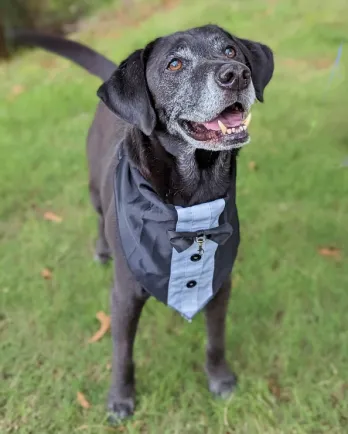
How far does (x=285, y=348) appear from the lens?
115 inches

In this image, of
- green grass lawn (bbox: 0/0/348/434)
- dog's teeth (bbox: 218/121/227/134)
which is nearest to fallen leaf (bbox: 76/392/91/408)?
green grass lawn (bbox: 0/0/348/434)

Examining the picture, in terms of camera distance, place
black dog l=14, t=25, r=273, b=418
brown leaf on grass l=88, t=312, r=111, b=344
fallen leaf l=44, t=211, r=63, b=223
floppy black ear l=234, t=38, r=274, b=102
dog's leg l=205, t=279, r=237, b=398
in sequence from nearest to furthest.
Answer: black dog l=14, t=25, r=273, b=418, floppy black ear l=234, t=38, r=274, b=102, dog's leg l=205, t=279, r=237, b=398, brown leaf on grass l=88, t=312, r=111, b=344, fallen leaf l=44, t=211, r=63, b=223

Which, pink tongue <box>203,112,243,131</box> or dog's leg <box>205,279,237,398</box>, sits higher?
pink tongue <box>203,112,243,131</box>

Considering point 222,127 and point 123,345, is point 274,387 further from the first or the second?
point 222,127

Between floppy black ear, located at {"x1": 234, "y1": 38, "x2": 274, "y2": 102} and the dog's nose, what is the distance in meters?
0.33

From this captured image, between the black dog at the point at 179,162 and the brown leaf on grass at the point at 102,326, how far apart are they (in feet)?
1.90

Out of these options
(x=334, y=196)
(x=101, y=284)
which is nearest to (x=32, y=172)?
(x=101, y=284)

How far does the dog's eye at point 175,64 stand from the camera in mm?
2117

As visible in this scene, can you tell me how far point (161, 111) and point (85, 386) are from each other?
1.54m

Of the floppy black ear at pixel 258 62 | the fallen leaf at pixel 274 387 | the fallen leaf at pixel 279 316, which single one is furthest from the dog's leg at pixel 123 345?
the floppy black ear at pixel 258 62

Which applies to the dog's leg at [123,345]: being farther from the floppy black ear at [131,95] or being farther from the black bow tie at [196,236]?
the floppy black ear at [131,95]

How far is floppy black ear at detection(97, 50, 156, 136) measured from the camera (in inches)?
80.5

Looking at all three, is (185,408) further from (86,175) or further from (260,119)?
(260,119)

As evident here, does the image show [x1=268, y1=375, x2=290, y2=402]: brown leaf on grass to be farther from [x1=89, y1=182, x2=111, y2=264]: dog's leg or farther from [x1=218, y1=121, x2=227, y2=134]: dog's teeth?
[x1=218, y1=121, x2=227, y2=134]: dog's teeth
